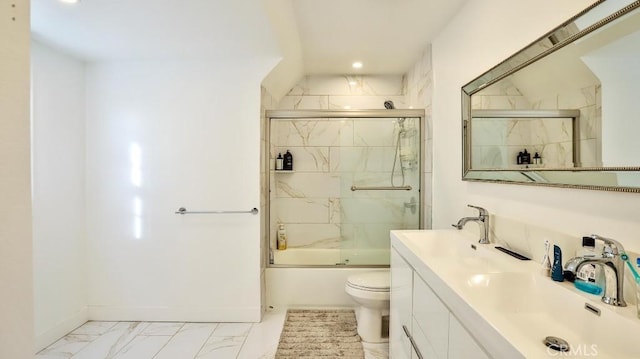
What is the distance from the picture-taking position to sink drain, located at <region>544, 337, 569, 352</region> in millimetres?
774

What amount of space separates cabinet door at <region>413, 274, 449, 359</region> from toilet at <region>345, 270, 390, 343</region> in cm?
81

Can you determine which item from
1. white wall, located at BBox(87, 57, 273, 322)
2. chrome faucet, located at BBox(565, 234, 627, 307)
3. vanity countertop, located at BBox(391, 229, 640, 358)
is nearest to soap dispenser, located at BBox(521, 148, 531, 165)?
vanity countertop, located at BBox(391, 229, 640, 358)

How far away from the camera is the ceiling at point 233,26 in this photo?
183 centimetres

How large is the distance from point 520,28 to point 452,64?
0.75 m

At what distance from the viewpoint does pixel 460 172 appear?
6.93 feet

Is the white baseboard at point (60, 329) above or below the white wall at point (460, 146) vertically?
below

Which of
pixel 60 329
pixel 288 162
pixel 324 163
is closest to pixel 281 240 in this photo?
pixel 288 162

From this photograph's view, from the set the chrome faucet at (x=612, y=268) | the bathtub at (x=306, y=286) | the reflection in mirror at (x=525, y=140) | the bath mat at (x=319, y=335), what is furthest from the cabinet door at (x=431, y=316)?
the bathtub at (x=306, y=286)

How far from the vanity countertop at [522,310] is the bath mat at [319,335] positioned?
3.40 feet

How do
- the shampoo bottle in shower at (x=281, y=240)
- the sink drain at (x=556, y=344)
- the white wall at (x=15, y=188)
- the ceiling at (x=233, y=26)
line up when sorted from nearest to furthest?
the white wall at (x=15, y=188), the sink drain at (x=556, y=344), the ceiling at (x=233, y=26), the shampoo bottle in shower at (x=281, y=240)

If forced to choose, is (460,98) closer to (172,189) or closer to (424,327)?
(424,327)

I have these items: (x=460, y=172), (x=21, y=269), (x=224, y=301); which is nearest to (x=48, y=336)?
(x=224, y=301)

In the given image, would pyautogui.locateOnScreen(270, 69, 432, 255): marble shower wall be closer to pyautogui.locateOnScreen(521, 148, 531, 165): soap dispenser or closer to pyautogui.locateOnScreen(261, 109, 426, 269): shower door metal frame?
pyautogui.locateOnScreen(261, 109, 426, 269): shower door metal frame

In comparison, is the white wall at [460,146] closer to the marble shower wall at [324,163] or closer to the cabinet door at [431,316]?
the cabinet door at [431,316]
